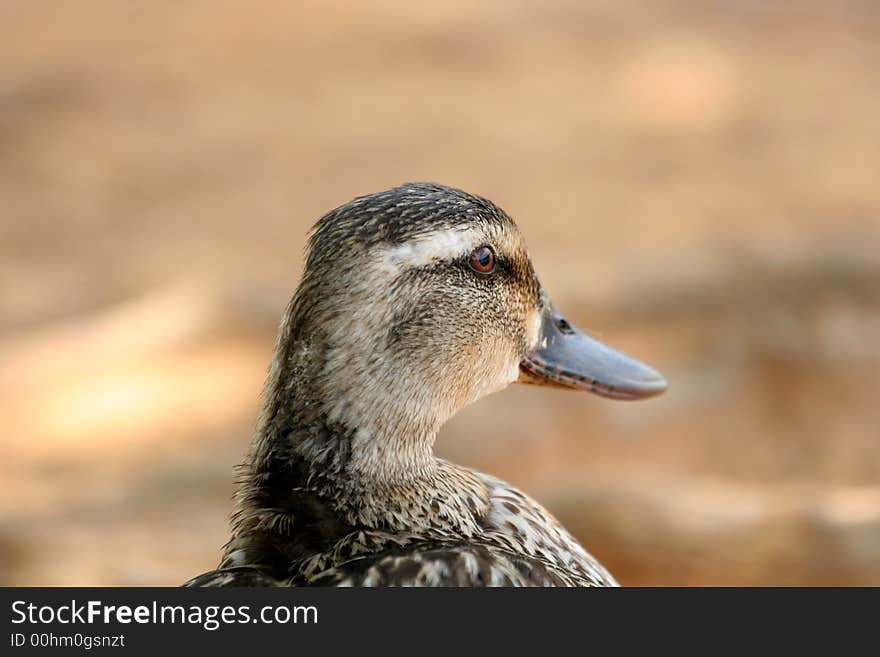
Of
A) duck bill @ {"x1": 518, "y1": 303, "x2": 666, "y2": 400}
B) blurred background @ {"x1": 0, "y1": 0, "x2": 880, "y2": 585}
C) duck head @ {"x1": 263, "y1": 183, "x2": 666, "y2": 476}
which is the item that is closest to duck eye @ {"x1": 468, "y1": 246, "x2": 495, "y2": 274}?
duck head @ {"x1": 263, "y1": 183, "x2": 666, "y2": 476}

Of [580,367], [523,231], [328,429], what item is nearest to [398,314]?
[328,429]

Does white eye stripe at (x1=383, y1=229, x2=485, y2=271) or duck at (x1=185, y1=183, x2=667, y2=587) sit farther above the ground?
white eye stripe at (x1=383, y1=229, x2=485, y2=271)

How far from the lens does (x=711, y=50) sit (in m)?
8.18

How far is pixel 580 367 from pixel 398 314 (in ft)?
1.72

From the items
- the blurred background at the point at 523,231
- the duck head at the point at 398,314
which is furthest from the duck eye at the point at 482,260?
the blurred background at the point at 523,231

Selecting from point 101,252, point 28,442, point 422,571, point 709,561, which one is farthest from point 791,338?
point 101,252

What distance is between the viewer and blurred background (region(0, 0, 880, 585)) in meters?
3.82

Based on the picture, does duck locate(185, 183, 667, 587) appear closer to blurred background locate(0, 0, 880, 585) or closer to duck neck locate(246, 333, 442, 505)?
duck neck locate(246, 333, 442, 505)

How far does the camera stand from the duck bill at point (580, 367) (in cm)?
241

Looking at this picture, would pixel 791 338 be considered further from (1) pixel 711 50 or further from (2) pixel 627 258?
(1) pixel 711 50

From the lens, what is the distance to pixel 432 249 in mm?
2047

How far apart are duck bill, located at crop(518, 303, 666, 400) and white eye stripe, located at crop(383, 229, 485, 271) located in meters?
0.36

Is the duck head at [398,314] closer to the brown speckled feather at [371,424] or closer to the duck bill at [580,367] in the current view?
the brown speckled feather at [371,424]

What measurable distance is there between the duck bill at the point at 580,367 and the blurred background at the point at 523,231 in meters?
1.01
